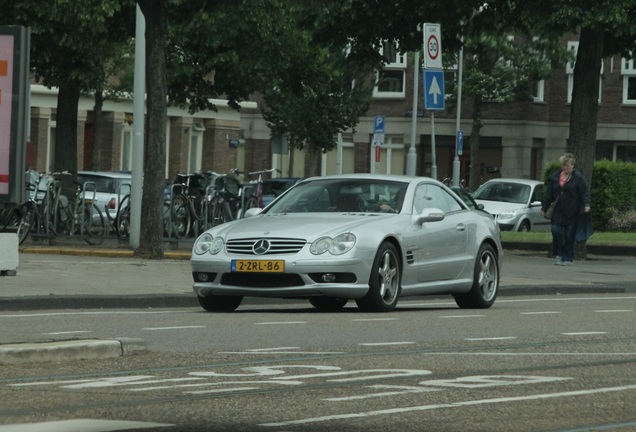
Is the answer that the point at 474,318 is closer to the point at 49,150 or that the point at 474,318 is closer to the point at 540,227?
the point at 540,227

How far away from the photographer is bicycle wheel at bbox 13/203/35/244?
28.3m

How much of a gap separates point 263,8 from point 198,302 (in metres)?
21.8

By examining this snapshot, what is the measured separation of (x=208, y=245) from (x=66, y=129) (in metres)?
20.1

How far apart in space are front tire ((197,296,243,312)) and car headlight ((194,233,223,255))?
0.51 m

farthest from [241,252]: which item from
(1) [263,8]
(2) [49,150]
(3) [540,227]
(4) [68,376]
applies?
(2) [49,150]

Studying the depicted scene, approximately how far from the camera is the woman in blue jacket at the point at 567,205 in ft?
93.6

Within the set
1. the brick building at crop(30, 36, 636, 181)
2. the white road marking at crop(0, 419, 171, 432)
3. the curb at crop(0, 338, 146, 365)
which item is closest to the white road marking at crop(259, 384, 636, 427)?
the white road marking at crop(0, 419, 171, 432)

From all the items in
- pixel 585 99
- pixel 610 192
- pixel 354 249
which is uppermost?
pixel 585 99

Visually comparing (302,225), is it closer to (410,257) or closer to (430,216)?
(410,257)

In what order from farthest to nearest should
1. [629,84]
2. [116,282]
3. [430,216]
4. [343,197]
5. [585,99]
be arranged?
[629,84] → [585,99] → [116,282] → [343,197] → [430,216]

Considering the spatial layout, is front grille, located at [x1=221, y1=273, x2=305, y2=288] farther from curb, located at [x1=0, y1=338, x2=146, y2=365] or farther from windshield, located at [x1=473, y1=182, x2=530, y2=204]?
windshield, located at [x1=473, y1=182, x2=530, y2=204]

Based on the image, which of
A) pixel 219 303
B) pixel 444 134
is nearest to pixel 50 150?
pixel 444 134

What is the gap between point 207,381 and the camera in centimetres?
971

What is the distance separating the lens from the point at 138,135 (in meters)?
28.4
